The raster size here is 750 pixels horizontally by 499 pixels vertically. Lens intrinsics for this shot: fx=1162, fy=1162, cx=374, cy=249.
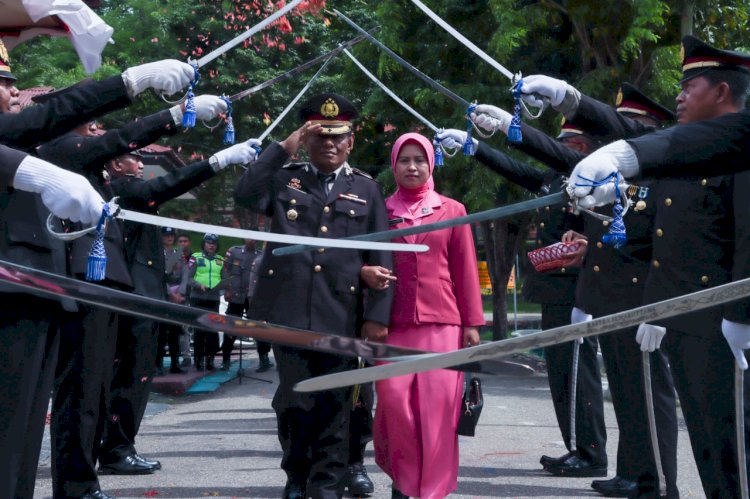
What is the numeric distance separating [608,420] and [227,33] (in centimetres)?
1557

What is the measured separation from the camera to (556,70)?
47.5ft

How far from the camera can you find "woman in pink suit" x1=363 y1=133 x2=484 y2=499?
20.3 feet

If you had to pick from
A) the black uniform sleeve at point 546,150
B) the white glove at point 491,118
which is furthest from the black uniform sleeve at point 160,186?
the black uniform sleeve at point 546,150

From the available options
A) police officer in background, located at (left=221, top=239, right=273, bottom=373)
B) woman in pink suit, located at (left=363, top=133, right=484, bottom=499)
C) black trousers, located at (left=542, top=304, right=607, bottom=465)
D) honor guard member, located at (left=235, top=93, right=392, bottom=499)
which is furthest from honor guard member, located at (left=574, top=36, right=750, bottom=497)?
police officer in background, located at (left=221, top=239, right=273, bottom=373)

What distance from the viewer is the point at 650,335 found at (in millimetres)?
5730

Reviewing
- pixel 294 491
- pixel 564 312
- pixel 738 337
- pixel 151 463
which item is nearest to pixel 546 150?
pixel 564 312

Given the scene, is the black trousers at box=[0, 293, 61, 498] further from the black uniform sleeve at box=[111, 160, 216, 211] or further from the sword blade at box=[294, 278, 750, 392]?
the black uniform sleeve at box=[111, 160, 216, 211]

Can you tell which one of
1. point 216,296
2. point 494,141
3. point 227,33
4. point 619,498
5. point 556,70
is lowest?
point 619,498

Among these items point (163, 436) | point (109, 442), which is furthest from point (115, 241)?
point (163, 436)

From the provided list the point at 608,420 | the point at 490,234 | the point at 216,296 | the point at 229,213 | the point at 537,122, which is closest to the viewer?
the point at 608,420

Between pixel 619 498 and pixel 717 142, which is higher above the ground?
pixel 717 142

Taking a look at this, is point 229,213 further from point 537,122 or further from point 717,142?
point 717,142

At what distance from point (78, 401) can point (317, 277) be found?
1.50 meters

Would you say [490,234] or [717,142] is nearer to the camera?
[717,142]
